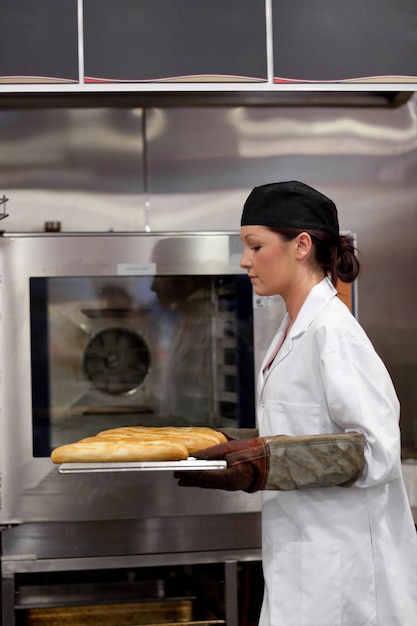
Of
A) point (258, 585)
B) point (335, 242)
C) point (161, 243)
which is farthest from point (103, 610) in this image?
point (335, 242)

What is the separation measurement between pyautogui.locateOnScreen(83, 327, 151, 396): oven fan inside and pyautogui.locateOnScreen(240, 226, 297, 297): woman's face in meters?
1.01

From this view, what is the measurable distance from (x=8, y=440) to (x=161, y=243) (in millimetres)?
732

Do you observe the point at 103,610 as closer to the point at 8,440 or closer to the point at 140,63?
the point at 8,440

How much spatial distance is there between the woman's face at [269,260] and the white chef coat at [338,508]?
0.07 m

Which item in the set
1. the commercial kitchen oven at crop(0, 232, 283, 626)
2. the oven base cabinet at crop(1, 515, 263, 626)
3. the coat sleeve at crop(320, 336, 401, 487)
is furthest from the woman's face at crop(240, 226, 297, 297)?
the oven base cabinet at crop(1, 515, 263, 626)

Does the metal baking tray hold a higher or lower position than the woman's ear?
lower

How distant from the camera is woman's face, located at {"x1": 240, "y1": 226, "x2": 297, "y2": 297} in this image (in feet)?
5.48

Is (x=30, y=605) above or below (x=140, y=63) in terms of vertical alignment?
below

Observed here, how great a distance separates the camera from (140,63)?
2479mm

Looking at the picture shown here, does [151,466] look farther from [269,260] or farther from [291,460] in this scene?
[269,260]

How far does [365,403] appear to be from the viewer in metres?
1.53

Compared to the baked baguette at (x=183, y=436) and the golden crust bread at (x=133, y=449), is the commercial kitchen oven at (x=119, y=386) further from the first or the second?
the golden crust bread at (x=133, y=449)

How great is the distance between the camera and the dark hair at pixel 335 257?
1688 millimetres

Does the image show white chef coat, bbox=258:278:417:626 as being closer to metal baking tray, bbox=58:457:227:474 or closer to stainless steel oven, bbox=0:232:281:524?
metal baking tray, bbox=58:457:227:474
